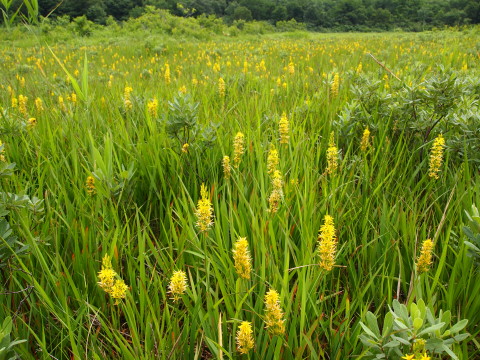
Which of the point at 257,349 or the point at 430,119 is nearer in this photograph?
the point at 257,349

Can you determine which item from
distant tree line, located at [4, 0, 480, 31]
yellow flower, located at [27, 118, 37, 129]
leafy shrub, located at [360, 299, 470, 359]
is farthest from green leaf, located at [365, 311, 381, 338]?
distant tree line, located at [4, 0, 480, 31]

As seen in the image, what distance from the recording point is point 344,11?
194 ft

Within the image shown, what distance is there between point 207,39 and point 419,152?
595 inches

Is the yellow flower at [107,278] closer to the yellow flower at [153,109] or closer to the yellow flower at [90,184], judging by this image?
the yellow flower at [90,184]

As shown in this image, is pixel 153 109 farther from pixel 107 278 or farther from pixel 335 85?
pixel 107 278

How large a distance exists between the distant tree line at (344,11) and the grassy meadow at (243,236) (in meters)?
43.2

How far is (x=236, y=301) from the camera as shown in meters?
0.99

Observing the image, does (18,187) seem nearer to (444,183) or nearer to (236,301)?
(236,301)

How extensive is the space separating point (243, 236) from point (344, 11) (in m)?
66.4

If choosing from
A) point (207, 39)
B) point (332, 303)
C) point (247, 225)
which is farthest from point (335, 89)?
point (207, 39)

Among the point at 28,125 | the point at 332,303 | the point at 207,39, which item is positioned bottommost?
the point at 332,303

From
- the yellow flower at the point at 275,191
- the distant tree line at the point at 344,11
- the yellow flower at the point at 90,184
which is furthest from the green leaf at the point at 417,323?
the distant tree line at the point at 344,11

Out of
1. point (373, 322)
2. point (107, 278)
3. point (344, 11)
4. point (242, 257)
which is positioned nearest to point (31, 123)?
point (107, 278)

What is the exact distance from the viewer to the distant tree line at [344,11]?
46594 millimetres
